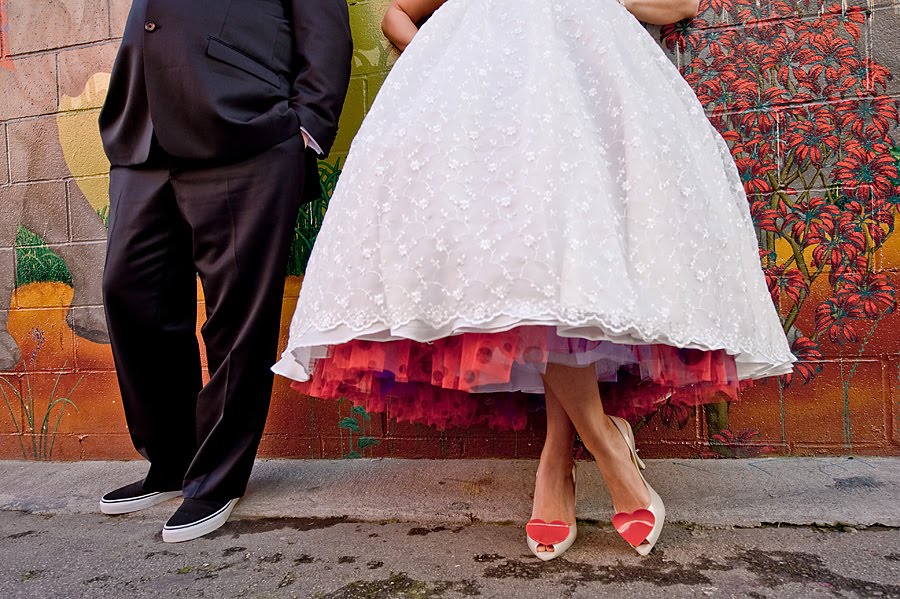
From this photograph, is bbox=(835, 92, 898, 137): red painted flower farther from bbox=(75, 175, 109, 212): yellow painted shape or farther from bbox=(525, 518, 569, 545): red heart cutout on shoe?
bbox=(75, 175, 109, 212): yellow painted shape

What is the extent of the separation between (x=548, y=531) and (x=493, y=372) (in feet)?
1.43

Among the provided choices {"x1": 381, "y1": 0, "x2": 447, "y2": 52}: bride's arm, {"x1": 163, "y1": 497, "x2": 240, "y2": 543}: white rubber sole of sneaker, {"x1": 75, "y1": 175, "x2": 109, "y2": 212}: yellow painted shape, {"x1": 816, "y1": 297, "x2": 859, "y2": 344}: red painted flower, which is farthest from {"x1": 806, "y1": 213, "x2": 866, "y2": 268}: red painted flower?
{"x1": 75, "y1": 175, "x2": 109, "y2": 212}: yellow painted shape

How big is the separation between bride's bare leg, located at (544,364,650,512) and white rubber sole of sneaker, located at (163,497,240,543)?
0.93 m

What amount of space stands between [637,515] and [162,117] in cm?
153

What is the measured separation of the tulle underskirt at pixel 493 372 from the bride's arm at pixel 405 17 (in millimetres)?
1045

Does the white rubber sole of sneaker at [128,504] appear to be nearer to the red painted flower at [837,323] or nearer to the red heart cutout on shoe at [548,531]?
the red heart cutout on shoe at [548,531]

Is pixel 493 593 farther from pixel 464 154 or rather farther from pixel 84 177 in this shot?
pixel 84 177

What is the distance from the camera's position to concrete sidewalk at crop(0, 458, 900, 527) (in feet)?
4.85

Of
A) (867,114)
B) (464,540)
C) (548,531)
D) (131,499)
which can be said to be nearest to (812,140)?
(867,114)

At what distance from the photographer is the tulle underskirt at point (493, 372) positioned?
3.82ft

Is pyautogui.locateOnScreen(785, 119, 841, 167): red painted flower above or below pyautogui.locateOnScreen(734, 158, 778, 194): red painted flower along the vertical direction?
above

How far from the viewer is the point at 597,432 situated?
136 centimetres

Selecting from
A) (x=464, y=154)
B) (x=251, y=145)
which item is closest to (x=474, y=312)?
(x=464, y=154)

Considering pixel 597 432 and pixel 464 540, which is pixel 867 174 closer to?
pixel 597 432
